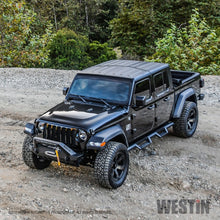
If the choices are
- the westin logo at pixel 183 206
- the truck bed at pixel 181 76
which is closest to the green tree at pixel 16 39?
the truck bed at pixel 181 76

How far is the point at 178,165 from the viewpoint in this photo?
7.45 meters

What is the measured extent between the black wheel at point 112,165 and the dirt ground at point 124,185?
0.22 metres

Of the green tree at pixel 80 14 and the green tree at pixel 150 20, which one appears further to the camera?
the green tree at pixel 80 14

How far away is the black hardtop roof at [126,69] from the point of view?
283 inches

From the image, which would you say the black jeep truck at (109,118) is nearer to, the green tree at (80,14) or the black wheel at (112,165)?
the black wheel at (112,165)

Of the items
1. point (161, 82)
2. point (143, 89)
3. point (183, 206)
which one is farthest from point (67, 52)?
point (183, 206)

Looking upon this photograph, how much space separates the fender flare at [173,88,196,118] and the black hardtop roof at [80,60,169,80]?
2.96 feet

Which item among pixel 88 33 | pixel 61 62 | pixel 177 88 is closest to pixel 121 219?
pixel 177 88

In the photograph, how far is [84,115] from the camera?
6.31m

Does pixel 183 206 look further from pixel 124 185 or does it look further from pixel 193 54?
pixel 193 54

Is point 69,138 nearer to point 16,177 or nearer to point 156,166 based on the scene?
point 16,177

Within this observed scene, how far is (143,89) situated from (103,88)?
0.87m

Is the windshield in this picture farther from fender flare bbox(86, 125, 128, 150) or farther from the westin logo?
the westin logo

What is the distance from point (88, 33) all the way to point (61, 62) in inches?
469
